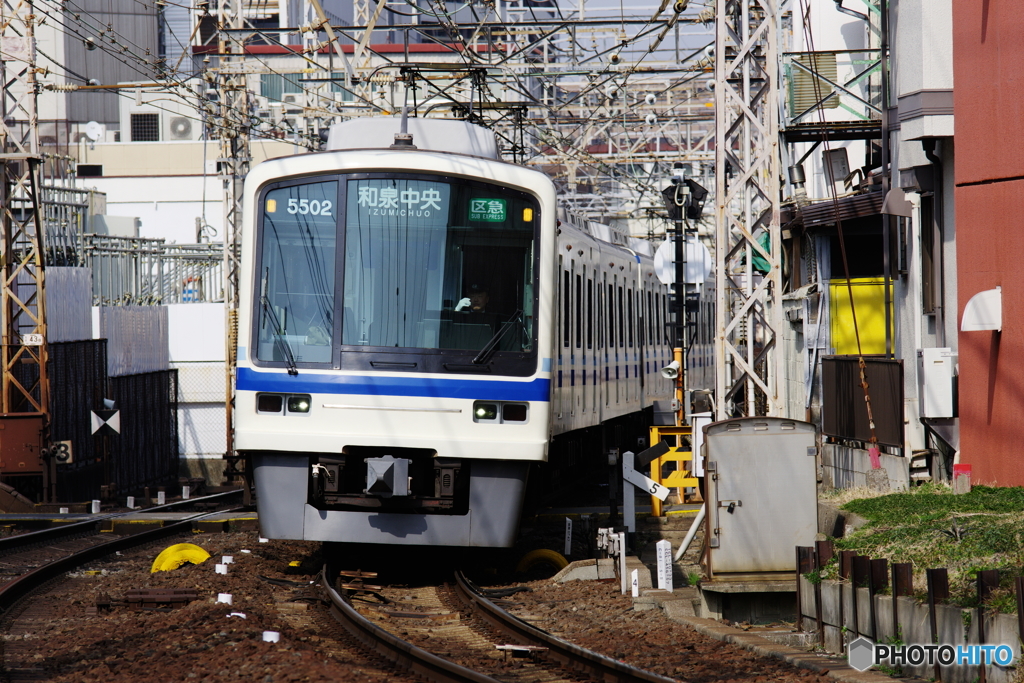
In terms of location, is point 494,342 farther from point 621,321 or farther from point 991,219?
point 621,321

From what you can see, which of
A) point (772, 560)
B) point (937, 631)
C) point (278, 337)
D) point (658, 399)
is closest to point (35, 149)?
point (658, 399)

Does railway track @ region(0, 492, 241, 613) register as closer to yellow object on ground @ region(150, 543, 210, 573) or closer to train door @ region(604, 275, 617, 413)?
yellow object on ground @ region(150, 543, 210, 573)

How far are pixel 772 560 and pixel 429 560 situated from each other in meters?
3.69

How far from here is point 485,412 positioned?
376 inches

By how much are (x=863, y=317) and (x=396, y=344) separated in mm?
10501

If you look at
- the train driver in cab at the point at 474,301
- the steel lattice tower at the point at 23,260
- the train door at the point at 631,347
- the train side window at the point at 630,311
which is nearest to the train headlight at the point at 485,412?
the train driver in cab at the point at 474,301

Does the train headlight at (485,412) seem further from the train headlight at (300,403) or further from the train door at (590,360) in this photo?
the train door at (590,360)

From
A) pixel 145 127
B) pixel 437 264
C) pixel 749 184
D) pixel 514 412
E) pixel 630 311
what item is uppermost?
pixel 145 127

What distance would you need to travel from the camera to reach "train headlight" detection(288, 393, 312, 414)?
9.50 metres

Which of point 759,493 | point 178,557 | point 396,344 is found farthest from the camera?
point 178,557

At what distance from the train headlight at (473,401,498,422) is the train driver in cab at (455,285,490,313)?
2.38 ft

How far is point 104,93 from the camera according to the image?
58719 millimetres

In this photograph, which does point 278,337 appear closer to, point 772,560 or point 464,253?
point 464,253

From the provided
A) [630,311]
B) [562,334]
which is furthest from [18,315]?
[562,334]
